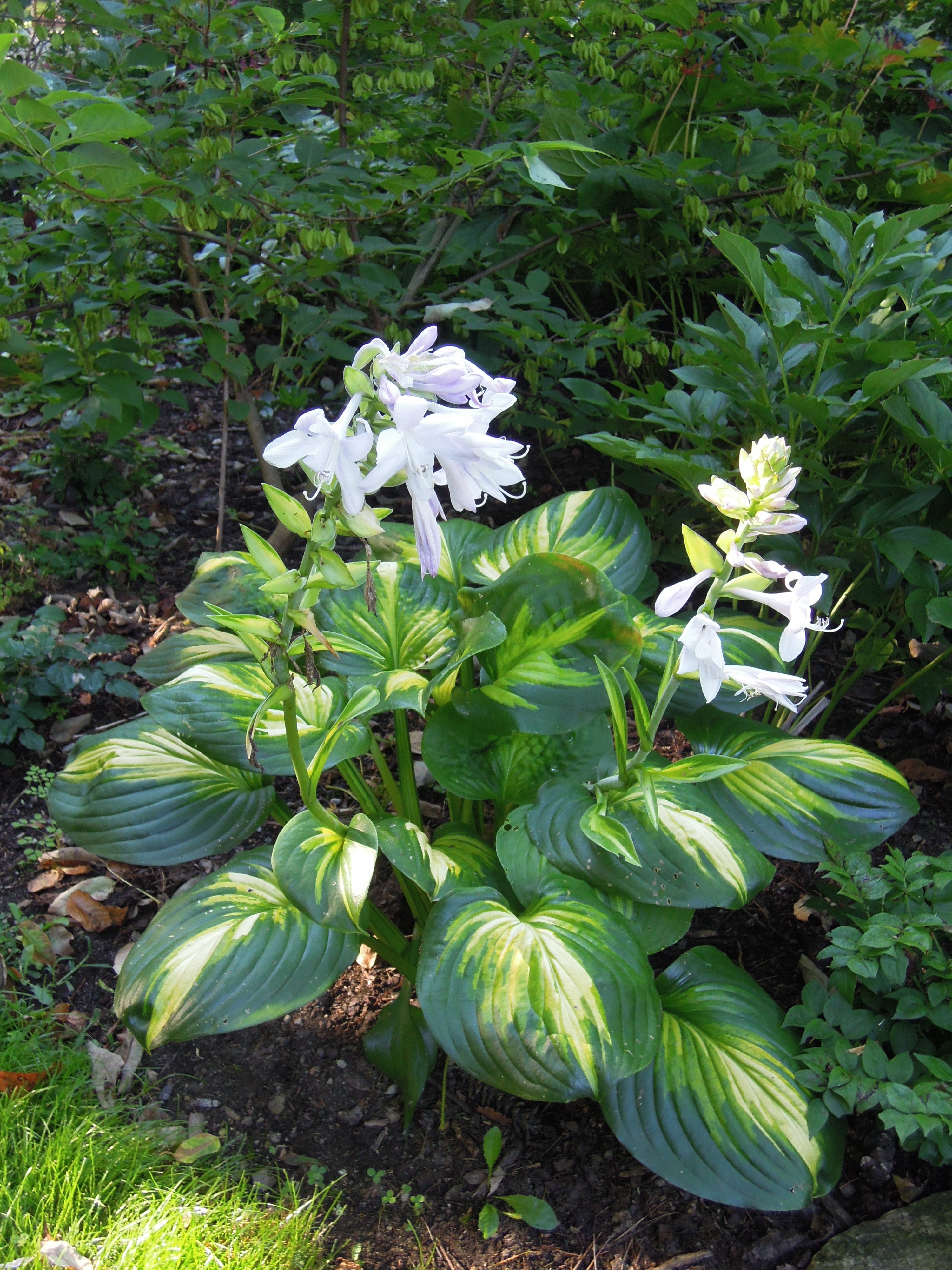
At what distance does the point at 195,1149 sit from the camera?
1529mm

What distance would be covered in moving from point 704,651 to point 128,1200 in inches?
45.9

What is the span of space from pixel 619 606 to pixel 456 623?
1.09 ft

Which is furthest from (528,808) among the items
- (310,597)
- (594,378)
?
(594,378)

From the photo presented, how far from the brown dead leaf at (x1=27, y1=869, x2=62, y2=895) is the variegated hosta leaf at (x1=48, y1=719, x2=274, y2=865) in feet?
1.28

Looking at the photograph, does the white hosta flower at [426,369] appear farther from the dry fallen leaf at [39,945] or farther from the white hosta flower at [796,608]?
the dry fallen leaf at [39,945]

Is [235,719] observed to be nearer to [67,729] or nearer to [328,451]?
[328,451]

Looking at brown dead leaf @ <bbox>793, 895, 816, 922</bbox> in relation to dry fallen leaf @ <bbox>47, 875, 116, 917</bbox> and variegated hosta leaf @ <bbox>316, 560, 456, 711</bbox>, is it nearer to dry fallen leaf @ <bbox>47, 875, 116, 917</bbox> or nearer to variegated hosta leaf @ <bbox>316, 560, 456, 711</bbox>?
variegated hosta leaf @ <bbox>316, 560, 456, 711</bbox>

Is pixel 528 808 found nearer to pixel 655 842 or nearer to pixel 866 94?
pixel 655 842

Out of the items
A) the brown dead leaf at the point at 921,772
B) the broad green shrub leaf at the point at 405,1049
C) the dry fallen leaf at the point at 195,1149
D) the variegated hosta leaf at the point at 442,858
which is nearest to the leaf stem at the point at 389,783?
the variegated hosta leaf at the point at 442,858

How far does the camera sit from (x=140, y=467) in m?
3.06

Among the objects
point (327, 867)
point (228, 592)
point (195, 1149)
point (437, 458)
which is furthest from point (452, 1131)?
point (437, 458)

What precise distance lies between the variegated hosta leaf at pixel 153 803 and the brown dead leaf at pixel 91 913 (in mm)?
348

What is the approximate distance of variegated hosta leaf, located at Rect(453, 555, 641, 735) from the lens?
1606 mm

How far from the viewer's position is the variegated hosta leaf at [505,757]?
1.67 metres
